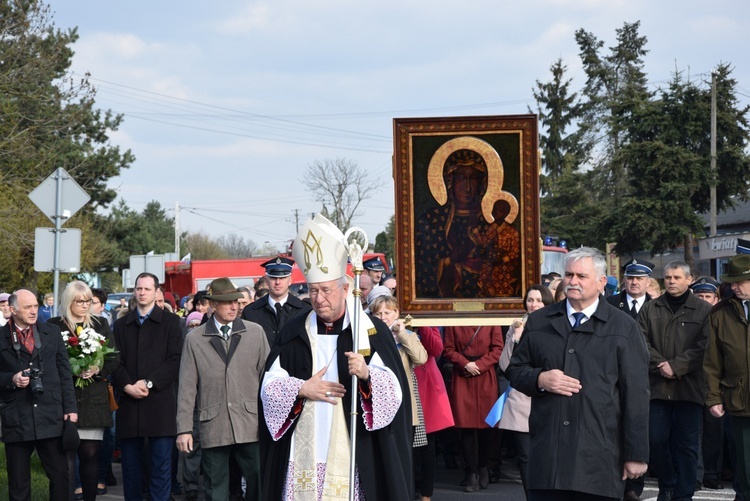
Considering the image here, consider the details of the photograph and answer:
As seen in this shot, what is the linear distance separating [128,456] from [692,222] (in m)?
34.9

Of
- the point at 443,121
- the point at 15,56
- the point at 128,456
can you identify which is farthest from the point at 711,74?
the point at 128,456

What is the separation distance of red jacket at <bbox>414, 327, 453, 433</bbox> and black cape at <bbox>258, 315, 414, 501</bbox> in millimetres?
4447

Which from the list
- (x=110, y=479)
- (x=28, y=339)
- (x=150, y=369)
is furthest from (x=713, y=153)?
(x=28, y=339)

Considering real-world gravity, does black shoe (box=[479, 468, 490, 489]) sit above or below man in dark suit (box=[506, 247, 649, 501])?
below

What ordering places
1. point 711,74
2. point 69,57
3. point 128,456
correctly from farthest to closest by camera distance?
point 711,74, point 69,57, point 128,456

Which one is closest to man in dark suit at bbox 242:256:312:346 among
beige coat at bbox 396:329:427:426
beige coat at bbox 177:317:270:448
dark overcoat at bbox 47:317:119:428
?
beige coat at bbox 396:329:427:426

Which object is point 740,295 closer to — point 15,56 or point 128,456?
point 128,456

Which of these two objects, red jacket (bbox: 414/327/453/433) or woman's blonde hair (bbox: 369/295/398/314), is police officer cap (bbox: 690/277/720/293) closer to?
red jacket (bbox: 414/327/453/433)

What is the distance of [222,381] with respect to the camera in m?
8.47

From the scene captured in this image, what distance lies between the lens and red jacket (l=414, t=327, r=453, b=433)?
10.3 metres

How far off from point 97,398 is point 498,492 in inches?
161

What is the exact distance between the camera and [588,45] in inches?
2299

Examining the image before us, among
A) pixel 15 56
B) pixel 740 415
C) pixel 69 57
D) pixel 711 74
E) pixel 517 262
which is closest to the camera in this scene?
pixel 740 415

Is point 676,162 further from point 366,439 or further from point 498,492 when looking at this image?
point 366,439
